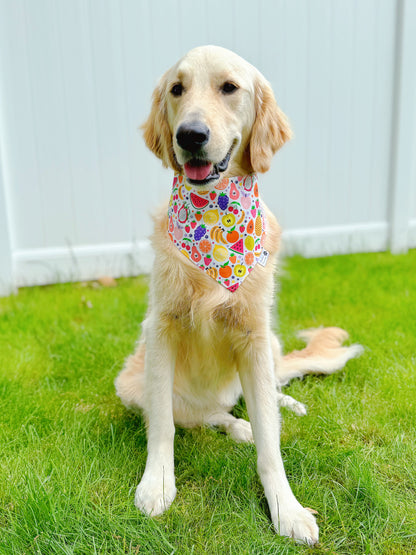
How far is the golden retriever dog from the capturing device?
1.67 meters

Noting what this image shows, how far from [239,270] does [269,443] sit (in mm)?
580

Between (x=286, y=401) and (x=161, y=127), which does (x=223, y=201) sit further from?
(x=286, y=401)

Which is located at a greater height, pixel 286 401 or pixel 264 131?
pixel 264 131

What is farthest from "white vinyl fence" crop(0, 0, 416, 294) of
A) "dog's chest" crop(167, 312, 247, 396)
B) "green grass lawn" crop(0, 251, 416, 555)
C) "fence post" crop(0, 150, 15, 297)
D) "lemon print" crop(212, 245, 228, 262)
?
"lemon print" crop(212, 245, 228, 262)

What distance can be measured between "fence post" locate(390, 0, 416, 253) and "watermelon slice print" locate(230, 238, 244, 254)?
3486mm

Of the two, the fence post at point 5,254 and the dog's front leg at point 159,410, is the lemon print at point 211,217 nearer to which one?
the dog's front leg at point 159,410

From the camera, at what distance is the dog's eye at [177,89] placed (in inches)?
68.4

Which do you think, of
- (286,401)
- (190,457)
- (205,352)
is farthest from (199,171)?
(286,401)

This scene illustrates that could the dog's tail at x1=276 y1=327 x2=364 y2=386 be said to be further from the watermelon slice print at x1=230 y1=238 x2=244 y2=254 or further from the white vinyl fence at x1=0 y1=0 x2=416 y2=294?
the white vinyl fence at x1=0 y1=0 x2=416 y2=294

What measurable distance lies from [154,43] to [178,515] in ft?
11.3

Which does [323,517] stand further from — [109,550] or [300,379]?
[300,379]

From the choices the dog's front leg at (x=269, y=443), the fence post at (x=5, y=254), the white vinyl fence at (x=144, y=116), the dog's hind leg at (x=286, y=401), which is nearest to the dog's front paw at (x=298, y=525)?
the dog's front leg at (x=269, y=443)

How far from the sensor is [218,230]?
5.90 feet

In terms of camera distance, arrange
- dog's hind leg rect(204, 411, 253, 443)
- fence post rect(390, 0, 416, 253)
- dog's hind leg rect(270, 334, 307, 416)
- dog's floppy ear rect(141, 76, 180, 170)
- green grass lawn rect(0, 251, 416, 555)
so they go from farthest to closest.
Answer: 1. fence post rect(390, 0, 416, 253)
2. dog's hind leg rect(270, 334, 307, 416)
3. dog's hind leg rect(204, 411, 253, 443)
4. dog's floppy ear rect(141, 76, 180, 170)
5. green grass lawn rect(0, 251, 416, 555)
